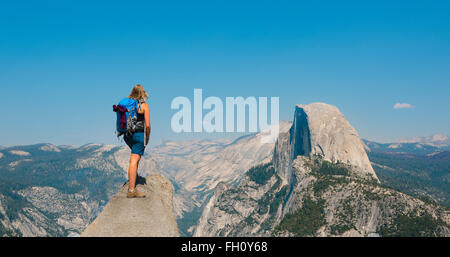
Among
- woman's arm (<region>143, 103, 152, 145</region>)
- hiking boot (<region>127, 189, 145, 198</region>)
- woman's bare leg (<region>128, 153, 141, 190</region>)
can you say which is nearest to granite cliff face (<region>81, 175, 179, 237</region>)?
hiking boot (<region>127, 189, 145, 198</region>)

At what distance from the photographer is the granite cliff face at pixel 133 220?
10805mm

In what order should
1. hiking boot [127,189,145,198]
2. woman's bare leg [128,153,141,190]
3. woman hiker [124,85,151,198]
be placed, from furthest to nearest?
woman hiker [124,85,151,198] < woman's bare leg [128,153,141,190] < hiking boot [127,189,145,198]

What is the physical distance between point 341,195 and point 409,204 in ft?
99.0

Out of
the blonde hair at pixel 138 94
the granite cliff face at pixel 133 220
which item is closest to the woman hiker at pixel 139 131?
the blonde hair at pixel 138 94

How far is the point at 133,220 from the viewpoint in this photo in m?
11.2

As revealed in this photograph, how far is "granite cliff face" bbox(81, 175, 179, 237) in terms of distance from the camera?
10805mm

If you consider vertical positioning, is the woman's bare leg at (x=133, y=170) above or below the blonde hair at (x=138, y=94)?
below

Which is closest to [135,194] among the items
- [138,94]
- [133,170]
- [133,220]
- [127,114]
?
[133,170]

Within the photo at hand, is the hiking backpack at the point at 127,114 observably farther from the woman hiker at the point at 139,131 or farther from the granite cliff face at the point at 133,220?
the granite cliff face at the point at 133,220

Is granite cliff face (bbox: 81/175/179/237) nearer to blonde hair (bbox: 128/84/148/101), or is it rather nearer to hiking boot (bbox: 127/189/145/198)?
hiking boot (bbox: 127/189/145/198)
